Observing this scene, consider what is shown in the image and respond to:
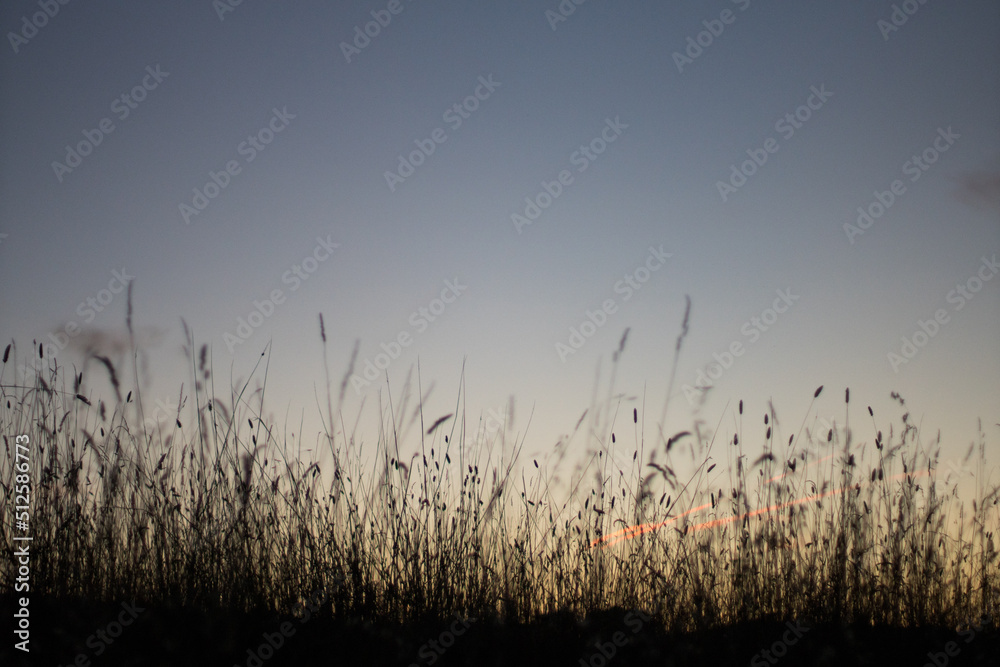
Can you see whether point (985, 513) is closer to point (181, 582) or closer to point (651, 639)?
point (651, 639)

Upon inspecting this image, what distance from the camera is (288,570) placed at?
3115 mm

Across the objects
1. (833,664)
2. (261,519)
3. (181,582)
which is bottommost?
(833,664)

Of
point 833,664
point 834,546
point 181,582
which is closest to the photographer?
point 833,664

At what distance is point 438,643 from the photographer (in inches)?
98.3

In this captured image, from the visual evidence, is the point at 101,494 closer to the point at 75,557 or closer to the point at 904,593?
the point at 75,557

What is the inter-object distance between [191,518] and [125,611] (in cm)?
66

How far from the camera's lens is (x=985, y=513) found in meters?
3.76

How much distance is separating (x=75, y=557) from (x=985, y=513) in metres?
4.37

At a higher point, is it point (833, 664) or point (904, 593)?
point (904, 593)

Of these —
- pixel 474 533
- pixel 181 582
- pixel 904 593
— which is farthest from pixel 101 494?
pixel 904 593

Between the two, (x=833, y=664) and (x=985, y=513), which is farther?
(x=985, y=513)

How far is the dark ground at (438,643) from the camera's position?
2.24 metres

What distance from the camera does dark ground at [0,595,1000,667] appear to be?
7.36 feet

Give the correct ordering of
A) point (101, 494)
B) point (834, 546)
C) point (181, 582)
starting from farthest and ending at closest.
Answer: point (834, 546) < point (101, 494) < point (181, 582)
